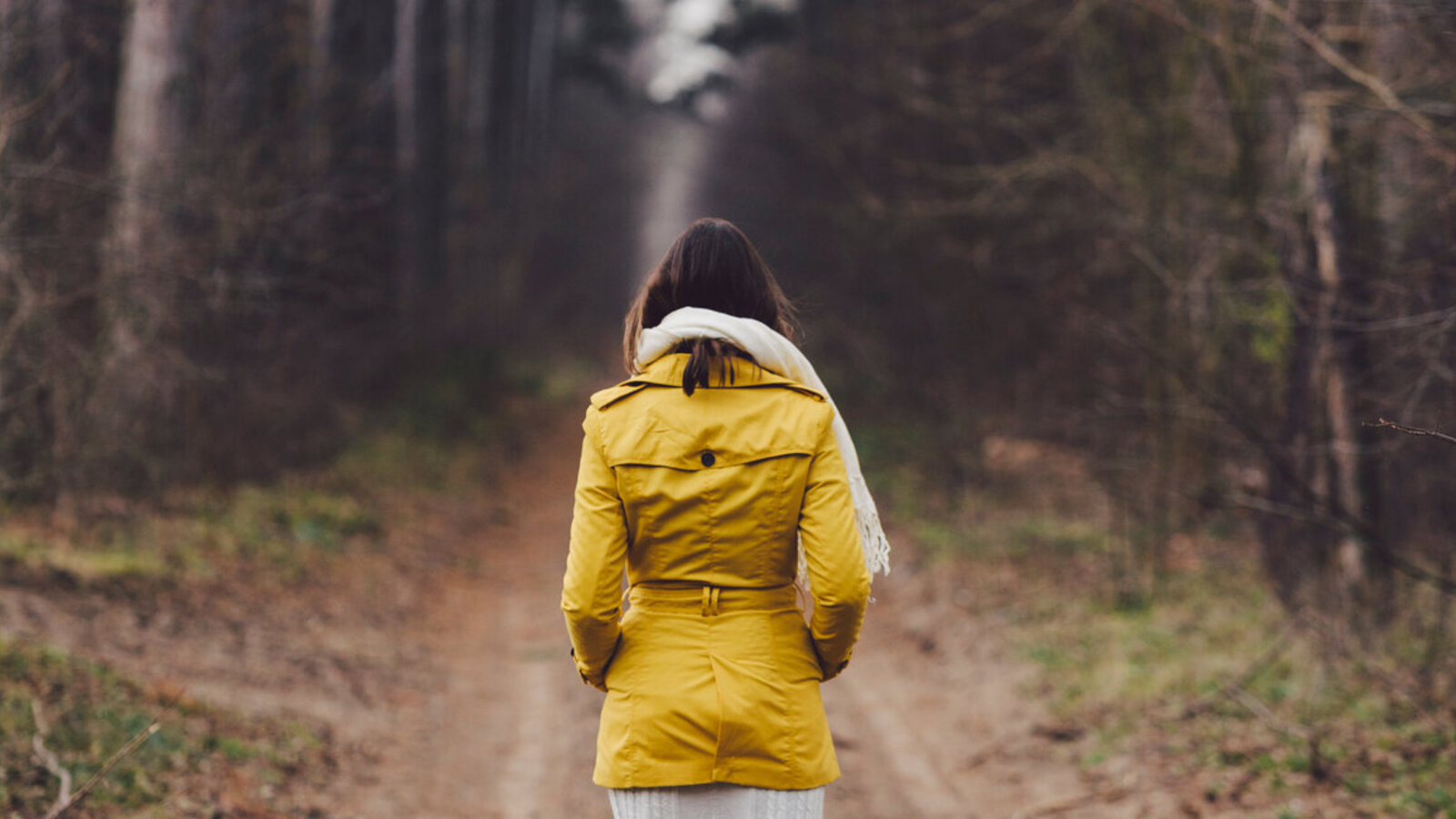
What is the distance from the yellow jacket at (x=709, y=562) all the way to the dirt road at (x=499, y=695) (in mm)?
2893

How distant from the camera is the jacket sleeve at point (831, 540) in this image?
2.66 metres

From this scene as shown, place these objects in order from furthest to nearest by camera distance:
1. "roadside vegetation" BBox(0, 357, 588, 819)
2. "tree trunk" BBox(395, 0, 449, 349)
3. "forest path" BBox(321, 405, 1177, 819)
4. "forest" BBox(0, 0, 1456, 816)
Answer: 1. "tree trunk" BBox(395, 0, 449, 349)
2. "forest" BBox(0, 0, 1456, 816)
3. "forest path" BBox(321, 405, 1177, 819)
4. "roadside vegetation" BBox(0, 357, 588, 819)

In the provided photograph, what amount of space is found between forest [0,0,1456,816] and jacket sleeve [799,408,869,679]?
762 millimetres

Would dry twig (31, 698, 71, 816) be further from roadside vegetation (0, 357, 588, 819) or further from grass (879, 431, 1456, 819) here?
grass (879, 431, 1456, 819)

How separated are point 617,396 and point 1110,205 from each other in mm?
8956

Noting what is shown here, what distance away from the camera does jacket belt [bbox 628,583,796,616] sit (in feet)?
8.87

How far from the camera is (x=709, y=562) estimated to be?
2688 mm

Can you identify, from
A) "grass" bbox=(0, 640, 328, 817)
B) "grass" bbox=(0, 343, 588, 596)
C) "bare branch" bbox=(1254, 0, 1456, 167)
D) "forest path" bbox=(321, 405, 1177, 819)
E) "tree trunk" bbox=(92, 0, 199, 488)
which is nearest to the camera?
"grass" bbox=(0, 640, 328, 817)

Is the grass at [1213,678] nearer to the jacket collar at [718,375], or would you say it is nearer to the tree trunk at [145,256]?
the jacket collar at [718,375]

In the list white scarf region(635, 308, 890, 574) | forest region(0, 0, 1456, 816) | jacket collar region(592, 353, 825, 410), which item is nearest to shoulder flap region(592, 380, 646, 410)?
jacket collar region(592, 353, 825, 410)

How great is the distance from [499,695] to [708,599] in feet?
16.4

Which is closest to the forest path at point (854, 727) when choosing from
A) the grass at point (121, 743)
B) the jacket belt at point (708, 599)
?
the grass at point (121, 743)

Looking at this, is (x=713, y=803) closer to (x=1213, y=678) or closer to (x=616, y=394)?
(x=616, y=394)

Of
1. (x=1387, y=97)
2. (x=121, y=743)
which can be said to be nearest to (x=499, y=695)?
(x=121, y=743)
